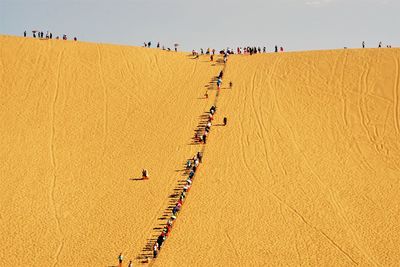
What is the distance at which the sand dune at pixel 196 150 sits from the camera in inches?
883

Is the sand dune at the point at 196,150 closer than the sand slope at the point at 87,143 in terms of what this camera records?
Yes

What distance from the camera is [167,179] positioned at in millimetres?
27000

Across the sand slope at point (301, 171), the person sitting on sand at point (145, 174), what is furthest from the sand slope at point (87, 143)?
the sand slope at point (301, 171)

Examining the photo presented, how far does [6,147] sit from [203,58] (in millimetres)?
17954

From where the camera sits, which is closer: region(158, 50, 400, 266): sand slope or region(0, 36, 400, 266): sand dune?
region(158, 50, 400, 266): sand slope

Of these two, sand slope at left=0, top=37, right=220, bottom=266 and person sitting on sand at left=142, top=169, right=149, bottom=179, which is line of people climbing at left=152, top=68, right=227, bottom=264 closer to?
sand slope at left=0, top=37, right=220, bottom=266

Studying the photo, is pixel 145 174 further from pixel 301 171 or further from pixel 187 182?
pixel 301 171

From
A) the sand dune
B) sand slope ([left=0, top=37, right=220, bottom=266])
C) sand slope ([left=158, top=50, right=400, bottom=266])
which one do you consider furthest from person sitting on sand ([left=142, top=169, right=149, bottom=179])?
sand slope ([left=158, top=50, right=400, bottom=266])

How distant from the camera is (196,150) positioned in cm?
2959

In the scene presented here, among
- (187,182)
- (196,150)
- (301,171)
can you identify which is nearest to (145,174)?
(187,182)

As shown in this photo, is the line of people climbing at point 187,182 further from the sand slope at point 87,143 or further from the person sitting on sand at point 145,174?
the person sitting on sand at point 145,174

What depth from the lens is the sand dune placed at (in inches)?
883

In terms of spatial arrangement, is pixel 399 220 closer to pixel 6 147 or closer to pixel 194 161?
pixel 194 161

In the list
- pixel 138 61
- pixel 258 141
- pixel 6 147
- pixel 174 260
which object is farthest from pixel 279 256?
pixel 138 61
